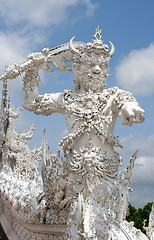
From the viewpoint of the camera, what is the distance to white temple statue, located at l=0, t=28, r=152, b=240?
2.34 meters

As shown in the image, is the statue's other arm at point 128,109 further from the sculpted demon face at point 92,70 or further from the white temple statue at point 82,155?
the sculpted demon face at point 92,70

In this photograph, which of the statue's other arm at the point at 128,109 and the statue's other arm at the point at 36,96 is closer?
the statue's other arm at the point at 128,109

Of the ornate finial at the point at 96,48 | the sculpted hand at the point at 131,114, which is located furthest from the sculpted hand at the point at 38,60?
the sculpted hand at the point at 131,114

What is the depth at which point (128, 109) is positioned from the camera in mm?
2496

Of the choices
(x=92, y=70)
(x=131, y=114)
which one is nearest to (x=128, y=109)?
(x=131, y=114)

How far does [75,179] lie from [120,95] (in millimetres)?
766

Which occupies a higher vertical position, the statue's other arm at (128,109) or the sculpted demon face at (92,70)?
the sculpted demon face at (92,70)

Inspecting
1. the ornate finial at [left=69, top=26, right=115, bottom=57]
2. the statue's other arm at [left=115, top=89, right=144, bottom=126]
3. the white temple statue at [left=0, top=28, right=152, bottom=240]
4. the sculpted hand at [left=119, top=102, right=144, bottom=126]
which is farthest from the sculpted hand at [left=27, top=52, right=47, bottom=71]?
the sculpted hand at [left=119, top=102, right=144, bottom=126]

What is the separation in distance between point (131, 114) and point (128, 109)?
75 millimetres

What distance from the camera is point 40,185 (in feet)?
11.0

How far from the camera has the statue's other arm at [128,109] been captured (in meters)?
2.43

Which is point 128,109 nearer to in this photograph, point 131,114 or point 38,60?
point 131,114

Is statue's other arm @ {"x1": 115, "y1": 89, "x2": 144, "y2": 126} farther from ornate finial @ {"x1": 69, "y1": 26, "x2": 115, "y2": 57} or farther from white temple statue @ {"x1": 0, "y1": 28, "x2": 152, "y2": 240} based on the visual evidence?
ornate finial @ {"x1": 69, "y1": 26, "x2": 115, "y2": 57}

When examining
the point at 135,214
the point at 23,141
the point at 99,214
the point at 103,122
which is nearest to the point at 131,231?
the point at 99,214
